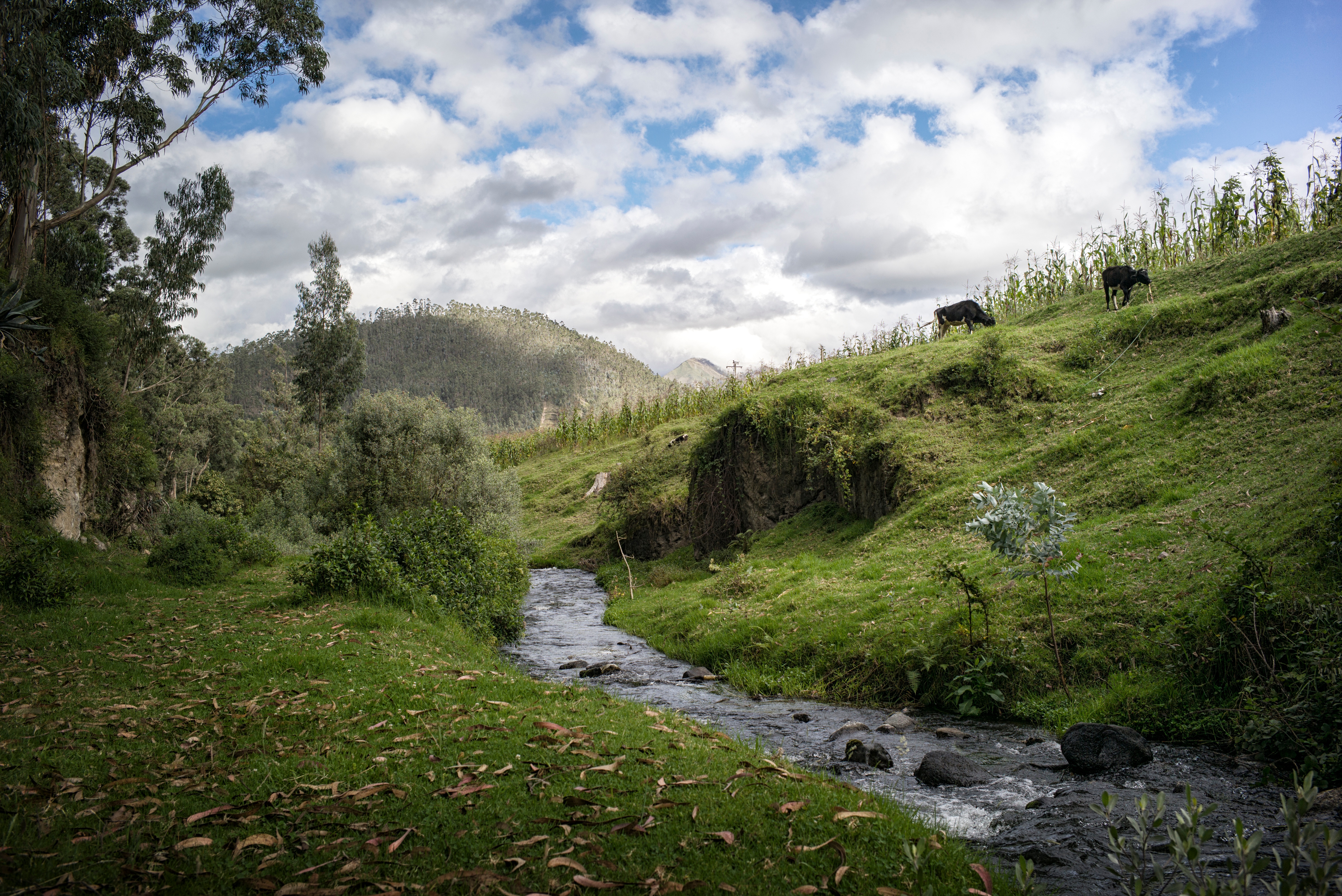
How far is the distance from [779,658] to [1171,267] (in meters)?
21.3

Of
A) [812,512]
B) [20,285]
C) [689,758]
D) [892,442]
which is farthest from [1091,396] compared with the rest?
[20,285]

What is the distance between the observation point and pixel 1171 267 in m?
24.3

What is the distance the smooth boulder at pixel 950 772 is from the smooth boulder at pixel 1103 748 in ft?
3.12

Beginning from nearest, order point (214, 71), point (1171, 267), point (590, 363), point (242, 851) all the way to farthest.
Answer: point (242, 851)
point (1171, 267)
point (214, 71)
point (590, 363)

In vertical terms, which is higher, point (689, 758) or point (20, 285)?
point (20, 285)

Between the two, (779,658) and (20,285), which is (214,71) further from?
(779,658)

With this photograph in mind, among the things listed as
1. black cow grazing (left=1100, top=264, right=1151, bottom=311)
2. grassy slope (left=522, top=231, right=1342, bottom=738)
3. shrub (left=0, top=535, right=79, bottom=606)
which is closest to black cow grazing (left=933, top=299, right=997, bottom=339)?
grassy slope (left=522, top=231, right=1342, bottom=738)

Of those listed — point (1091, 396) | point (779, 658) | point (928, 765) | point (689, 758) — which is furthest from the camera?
point (1091, 396)

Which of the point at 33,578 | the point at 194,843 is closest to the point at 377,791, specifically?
the point at 194,843

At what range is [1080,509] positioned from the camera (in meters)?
13.7

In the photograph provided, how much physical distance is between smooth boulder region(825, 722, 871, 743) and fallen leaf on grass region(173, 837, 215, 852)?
23.6ft

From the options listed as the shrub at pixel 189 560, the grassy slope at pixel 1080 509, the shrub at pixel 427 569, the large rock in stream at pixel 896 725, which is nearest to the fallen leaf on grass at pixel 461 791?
the large rock in stream at pixel 896 725

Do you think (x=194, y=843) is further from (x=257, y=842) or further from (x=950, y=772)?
(x=950, y=772)

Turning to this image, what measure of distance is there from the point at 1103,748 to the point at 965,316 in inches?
814
